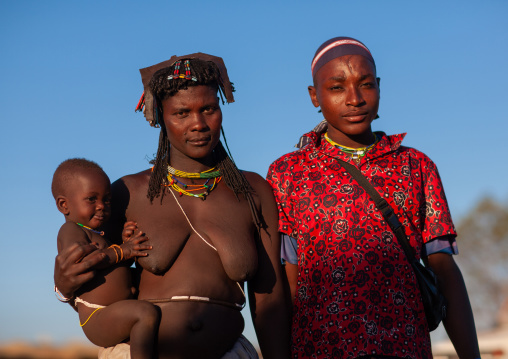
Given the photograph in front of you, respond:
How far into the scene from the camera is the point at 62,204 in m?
4.38

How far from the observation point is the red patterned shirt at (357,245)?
409 cm

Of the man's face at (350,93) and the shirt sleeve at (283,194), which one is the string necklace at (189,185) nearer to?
the shirt sleeve at (283,194)

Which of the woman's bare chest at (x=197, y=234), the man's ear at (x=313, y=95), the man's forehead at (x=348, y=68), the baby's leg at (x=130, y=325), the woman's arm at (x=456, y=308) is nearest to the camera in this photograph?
the baby's leg at (x=130, y=325)

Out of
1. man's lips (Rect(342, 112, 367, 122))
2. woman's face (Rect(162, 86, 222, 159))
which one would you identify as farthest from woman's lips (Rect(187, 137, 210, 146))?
man's lips (Rect(342, 112, 367, 122))

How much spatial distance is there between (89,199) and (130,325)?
87cm

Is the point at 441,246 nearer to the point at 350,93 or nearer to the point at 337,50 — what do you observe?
the point at 350,93

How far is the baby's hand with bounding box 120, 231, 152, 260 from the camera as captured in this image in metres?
4.19

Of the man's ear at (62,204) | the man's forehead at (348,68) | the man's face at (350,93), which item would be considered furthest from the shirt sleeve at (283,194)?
the man's ear at (62,204)

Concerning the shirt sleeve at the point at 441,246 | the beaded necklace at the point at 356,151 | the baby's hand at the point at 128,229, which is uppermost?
the beaded necklace at the point at 356,151

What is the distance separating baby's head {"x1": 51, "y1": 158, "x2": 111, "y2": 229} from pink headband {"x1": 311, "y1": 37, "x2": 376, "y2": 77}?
168 cm

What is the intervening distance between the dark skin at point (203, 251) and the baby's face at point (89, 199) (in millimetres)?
212

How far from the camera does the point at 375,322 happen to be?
408cm

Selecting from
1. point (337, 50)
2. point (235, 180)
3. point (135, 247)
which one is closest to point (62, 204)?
point (135, 247)

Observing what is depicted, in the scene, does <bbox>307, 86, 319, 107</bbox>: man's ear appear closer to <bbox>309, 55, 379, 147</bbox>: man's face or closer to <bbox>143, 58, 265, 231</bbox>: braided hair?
<bbox>309, 55, 379, 147</bbox>: man's face
